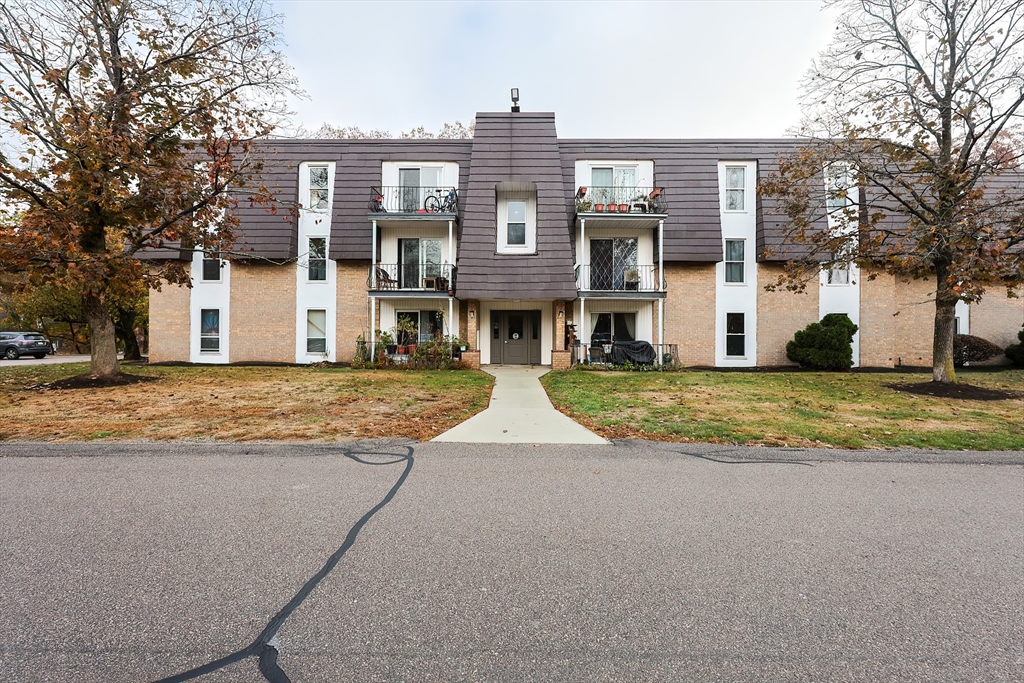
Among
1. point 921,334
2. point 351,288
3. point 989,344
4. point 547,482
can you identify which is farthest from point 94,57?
point 989,344

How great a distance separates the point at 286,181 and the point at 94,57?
806cm

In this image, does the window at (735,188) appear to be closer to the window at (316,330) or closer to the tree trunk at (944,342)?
the tree trunk at (944,342)

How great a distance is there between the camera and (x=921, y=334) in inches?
787

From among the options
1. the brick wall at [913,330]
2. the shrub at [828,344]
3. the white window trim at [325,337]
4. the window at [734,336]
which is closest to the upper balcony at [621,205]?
the window at [734,336]

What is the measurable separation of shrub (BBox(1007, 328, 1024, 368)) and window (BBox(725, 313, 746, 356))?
10322 millimetres

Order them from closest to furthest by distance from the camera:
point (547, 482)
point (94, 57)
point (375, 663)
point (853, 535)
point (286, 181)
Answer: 1. point (375, 663)
2. point (853, 535)
3. point (547, 482)
4. point (94, 57)
5. point (286, 181)

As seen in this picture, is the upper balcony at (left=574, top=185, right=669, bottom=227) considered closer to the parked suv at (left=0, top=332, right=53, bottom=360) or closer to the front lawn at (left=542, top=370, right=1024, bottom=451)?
the front lawn at (left=542, top=370, right=1024, bottom=451)

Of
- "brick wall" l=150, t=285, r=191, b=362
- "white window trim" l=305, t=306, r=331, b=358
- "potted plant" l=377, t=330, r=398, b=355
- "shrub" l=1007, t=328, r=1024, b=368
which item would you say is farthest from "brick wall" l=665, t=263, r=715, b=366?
"brick wall" l=150, t=285, r=191, b=362

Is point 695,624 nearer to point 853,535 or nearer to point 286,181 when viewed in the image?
point 853,535

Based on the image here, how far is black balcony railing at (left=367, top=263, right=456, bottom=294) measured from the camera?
62.4 feet

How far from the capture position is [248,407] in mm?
9398

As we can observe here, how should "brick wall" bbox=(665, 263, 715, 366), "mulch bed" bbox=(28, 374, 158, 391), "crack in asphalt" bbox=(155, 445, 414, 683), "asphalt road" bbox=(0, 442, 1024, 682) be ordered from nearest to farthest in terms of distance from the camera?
"crack in asphalt" bbox=(155, 445, 414, 683), "asphalt road" bbox=(0, 442, 1024, 682), "mulch bed" bbox=(28, 374, 158, 391), "brick wall" bbox=(665, 263, 715, 366)

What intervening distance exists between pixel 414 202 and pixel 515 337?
690 cm

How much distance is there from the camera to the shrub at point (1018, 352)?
19375 millimetres
